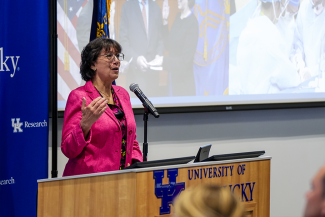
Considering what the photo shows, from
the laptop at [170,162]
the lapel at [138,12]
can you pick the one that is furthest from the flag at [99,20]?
the laptop at [170,162]

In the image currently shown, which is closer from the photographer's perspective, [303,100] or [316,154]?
[303,100]

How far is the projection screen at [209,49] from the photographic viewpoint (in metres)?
Result: 3.00

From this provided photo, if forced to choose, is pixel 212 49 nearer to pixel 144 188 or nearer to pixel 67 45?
pixel 67 45

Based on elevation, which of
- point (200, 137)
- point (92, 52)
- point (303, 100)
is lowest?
point (200, 137)

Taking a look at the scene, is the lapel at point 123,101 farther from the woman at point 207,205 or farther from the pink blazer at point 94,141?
the woman at point 207,205

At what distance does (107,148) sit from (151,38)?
1.42 meters

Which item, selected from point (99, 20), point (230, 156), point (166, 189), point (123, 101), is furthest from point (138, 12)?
point (166, 189)

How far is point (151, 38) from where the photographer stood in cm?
322

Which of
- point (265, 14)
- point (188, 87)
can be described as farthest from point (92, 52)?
point (265, 14)

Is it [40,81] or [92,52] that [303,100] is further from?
[40,81]

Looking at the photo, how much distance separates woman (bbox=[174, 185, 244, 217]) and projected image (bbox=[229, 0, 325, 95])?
109 inches

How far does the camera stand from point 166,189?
1824 mm

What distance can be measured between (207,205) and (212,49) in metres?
2.81

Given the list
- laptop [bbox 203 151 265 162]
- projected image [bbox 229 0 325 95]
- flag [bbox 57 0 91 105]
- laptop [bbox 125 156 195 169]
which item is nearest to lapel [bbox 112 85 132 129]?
laptop [bbox 125 156 195 169]
